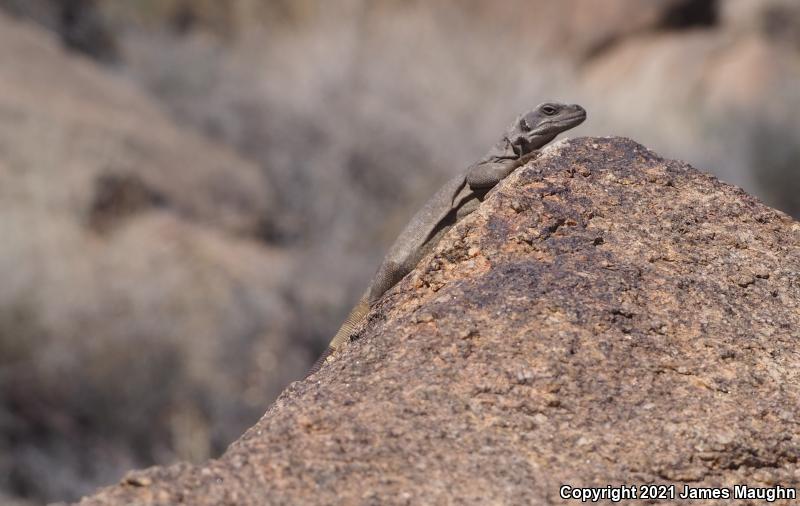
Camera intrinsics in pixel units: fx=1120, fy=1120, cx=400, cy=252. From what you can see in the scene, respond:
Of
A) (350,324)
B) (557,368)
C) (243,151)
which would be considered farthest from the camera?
(243,151)

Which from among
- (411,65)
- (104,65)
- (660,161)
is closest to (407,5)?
(411,65)

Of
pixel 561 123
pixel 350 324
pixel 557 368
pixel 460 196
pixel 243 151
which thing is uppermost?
pixel 243 151

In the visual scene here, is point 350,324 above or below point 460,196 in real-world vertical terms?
below

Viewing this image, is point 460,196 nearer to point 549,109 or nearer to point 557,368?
point 549,109

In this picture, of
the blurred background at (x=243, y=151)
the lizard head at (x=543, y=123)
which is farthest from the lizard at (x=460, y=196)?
the blurred background at (x=243, y=151)

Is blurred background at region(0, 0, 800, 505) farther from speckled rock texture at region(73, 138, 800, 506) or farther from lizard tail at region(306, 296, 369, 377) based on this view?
speckled rock texture at region(73, 138, 800, 506)

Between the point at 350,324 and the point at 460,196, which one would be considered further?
the point at 460,196

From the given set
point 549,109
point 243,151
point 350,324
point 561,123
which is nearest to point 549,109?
point 549,109
